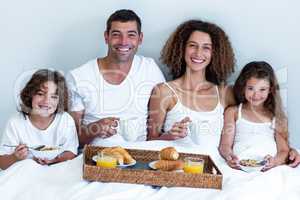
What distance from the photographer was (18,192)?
143 cm

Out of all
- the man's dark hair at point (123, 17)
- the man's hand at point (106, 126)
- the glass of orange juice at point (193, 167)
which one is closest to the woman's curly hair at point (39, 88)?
the man's hand at point (106, 126)

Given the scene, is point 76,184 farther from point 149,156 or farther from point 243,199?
point 243,199

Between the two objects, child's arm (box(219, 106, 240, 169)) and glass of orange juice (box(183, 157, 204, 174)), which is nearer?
glass of orange juice (box(183, 157, 204, 174))

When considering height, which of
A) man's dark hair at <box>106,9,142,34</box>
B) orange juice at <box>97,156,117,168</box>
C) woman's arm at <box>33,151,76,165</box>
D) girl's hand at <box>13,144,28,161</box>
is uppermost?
man's dark hair at <box>106,9,142,34</box>

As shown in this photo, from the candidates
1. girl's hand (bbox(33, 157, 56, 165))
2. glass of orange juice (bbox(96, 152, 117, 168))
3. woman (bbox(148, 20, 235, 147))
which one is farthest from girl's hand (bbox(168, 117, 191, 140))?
girl's hand (bbox(33, 157, 56, 165))

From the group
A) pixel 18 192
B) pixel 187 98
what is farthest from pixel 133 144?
pixel 18 192

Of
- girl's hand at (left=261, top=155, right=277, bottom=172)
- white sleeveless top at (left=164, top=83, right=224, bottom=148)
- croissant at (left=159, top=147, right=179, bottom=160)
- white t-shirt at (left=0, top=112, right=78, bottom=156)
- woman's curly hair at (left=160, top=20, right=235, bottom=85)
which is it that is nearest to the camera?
croissant at (left=159, top=147, right=179, bottom=160)

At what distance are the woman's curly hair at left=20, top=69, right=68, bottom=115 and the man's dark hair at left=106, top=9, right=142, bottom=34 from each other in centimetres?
28

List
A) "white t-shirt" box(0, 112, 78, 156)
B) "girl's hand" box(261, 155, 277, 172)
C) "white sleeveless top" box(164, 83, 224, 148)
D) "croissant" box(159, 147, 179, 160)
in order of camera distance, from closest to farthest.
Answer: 1. "croissant" box(159, 147, 179, 160)
2. "girl's hand" box(261, 155, 277, 172)
3. "white t-shirt" box(0, 112, 78, 156)
4. "white sleeveless top" box(164, 83, 224, 148)

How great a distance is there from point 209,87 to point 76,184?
80cm

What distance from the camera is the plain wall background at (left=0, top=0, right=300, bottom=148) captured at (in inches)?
79.7

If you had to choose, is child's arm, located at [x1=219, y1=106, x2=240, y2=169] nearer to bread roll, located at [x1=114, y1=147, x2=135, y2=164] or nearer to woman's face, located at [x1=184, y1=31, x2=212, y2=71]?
woman's face, located at [x1=184, y1=31, x2=212, y2=71]

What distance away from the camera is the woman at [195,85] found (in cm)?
190

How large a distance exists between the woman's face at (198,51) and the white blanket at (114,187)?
53 centimetres
